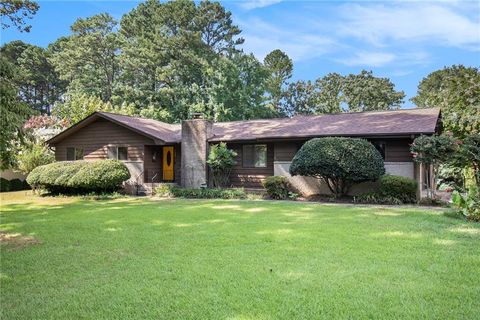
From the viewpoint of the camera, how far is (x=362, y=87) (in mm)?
45000

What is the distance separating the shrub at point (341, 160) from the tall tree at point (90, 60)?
32722 millimetres

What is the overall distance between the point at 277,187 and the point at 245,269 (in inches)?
397

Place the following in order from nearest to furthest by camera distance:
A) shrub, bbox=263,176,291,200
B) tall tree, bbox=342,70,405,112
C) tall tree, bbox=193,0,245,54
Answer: shrub, bbox=263,176,291,200 < tall tree, bbox=193,0,245,54 < tall tree, bbox=342,70,405,112

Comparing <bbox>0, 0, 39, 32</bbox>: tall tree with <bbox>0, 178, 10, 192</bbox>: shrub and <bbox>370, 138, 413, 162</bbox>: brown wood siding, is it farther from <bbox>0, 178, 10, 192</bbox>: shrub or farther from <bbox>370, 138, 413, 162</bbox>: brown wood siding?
<bbox>0, 178, 10, 192</bbox>: shrub

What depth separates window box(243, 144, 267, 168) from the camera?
58.0ft

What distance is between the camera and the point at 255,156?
58.6 ft

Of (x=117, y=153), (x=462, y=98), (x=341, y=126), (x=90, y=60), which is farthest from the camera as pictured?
(x=90, y=60)

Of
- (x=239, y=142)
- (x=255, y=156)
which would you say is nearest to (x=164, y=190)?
(x=239, y=142)

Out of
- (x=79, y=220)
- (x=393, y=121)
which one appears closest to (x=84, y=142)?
(x=79, y=220)

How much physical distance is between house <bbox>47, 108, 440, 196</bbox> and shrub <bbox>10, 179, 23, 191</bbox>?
2.83 meters

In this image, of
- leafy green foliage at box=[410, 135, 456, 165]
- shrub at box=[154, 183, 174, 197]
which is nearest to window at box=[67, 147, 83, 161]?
shrub at box=[154, 183, 174, 197]

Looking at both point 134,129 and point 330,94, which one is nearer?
point 134,129

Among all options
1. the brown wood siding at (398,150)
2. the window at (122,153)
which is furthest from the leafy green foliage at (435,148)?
the window at (122,153)

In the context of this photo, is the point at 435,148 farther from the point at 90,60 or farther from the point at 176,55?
the point at 90,60
